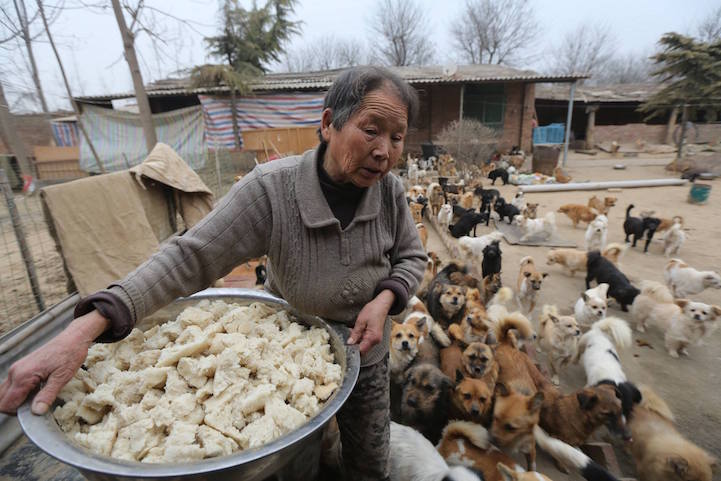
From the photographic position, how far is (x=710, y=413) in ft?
11.3

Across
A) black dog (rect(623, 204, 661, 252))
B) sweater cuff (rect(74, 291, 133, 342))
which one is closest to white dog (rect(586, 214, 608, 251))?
black dog (rect(623, 204, 661, 252))

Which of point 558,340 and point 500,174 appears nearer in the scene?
point 558,340

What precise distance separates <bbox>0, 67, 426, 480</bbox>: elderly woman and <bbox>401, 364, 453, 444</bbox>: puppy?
5.27 feet

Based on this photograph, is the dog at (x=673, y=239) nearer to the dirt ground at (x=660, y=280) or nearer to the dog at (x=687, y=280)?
the dirt ground at (x=660, y=280)

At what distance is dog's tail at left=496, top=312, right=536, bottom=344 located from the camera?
3.86 meters

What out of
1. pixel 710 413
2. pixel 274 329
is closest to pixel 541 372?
pixel 710 413

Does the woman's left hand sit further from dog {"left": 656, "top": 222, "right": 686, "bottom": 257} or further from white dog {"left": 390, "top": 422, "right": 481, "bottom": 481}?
dog {"left": 656, "top": 222, "right": 686, "bottom": 257}

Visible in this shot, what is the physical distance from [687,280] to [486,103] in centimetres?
1650

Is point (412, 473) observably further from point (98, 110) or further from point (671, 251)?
point (98, 110)

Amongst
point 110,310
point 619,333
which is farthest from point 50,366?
point 619,333

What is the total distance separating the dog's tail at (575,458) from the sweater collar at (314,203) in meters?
2.21

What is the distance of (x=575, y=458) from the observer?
7.85 ft

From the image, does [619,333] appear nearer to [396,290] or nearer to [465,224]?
[396,290]

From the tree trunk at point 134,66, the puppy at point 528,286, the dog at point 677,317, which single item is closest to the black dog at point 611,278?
the dog at point 677,317
